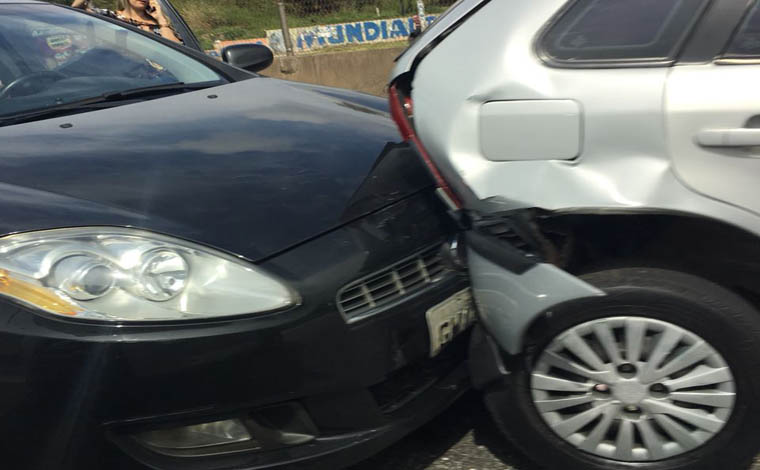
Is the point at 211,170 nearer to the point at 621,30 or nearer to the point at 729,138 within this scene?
the point at 621,30

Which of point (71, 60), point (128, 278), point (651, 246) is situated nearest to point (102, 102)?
point (71, 60)

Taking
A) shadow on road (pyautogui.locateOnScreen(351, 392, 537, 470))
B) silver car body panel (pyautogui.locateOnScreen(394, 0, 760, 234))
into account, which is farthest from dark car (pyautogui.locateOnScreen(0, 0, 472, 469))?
silver car body panel (pyautogui.locateOnScreen(394, 0, 760, 234))

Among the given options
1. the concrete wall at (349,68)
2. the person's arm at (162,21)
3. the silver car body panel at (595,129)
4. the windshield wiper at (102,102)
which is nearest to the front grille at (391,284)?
the silver car body panel at (595,129)

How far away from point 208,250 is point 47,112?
1171 mm

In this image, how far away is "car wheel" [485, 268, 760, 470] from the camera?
178 centimetres

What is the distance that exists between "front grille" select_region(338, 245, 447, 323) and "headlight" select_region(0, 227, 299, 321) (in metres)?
0.16

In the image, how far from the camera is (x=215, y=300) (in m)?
1.73

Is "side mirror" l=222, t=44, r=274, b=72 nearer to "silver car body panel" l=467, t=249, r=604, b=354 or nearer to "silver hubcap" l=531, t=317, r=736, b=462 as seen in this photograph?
"silver car body panel" l=467, t=249, r=604, b=354

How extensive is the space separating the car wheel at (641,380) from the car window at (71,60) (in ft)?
6.48

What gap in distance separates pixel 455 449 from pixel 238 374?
85 centimetres

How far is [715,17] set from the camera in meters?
1.75

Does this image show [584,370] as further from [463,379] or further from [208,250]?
[208,250]

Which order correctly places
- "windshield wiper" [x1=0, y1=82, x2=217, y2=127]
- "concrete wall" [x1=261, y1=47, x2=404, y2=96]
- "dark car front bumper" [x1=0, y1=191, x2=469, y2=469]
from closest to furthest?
"dark car front bumper" [x1=0, y1=191, x2=469, y2=469]
"windshield wiper" [x1=0, y1=82, x2=217, y2=127]
"concrete wall" [x1=261, y1=47, x2=404, y2=96]

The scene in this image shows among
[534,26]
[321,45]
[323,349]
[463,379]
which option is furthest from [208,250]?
[321,45]
